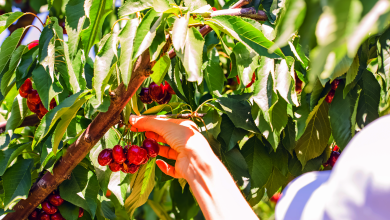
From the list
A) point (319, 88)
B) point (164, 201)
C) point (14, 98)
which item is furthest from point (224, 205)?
point (164, 201)

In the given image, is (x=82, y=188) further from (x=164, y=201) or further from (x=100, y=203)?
(x=164, y=201)

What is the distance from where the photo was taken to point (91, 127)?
0.86 metres

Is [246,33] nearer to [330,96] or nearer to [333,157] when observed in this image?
[330,96]

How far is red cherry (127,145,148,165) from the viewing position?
927 millimetres

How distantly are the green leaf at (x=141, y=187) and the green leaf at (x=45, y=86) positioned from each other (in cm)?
37

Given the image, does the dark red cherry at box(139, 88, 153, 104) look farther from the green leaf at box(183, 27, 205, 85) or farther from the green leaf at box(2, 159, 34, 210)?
the green leaf at box(183, 27, 205, 85)

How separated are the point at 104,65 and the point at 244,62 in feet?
1.15

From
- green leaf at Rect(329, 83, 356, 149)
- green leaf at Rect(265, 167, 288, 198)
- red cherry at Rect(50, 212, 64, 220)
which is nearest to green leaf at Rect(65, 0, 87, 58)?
red cherry at Rect(50, 212, 64, 220)

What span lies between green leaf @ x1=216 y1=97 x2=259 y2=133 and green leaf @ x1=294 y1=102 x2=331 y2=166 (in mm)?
203

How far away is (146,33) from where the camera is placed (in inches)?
24.2

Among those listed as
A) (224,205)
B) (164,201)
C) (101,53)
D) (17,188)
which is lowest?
(164,201)

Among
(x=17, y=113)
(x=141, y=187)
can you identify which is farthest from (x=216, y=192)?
(x=17, y=113)

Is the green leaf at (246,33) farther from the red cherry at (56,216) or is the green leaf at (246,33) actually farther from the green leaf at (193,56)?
the red cherry at (56,216)

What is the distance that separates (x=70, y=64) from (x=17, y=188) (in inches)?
19.2
